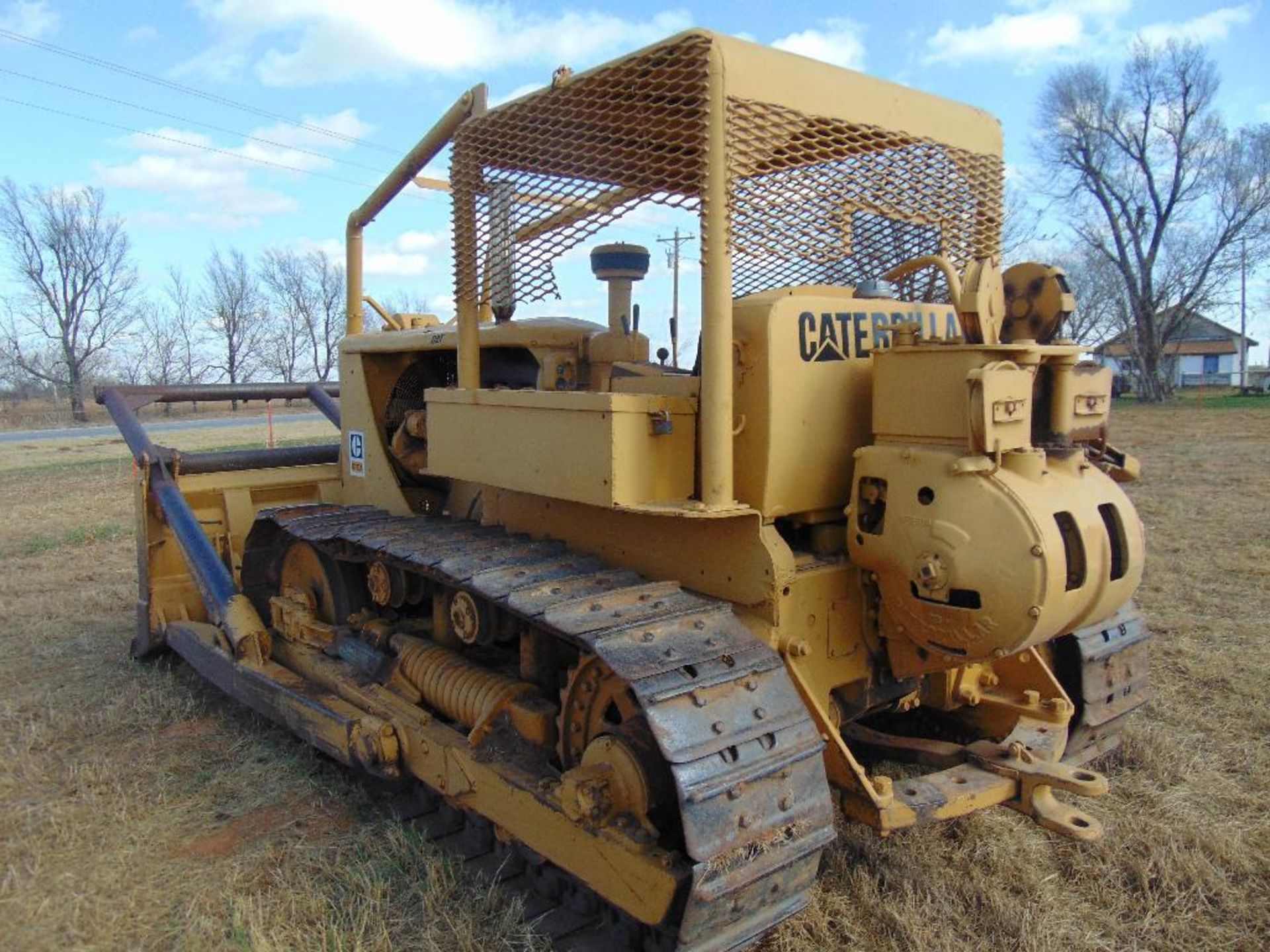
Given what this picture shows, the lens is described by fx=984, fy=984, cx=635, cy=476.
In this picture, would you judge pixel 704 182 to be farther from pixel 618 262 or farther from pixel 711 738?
pixel 711 738

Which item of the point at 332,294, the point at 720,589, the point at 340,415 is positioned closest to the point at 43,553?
the point at 340,415

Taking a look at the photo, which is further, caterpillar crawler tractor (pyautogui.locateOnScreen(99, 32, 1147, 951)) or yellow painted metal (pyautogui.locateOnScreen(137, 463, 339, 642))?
yellow painted metal (pyautogui.locateOnScreen(137, 463, 339, 642))

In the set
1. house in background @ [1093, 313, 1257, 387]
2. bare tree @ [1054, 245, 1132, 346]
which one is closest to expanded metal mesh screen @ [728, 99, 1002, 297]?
bare tree @ [1054, 245, 1132, 346]

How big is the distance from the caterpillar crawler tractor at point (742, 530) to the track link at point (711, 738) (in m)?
0.01

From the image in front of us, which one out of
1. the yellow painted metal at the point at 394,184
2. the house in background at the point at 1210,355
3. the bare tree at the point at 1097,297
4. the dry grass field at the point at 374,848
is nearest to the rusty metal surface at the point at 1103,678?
the dry grass field at the point at 374,848

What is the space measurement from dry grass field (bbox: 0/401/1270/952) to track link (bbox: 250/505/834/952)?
0.58m

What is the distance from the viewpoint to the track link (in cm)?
252

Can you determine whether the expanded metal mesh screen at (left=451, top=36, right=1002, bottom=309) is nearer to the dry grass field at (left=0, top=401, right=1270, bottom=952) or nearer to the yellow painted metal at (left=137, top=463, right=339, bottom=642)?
the dry grass field at (left=0, top=401, right=1270, bottom=952)

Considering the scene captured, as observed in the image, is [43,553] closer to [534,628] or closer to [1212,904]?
[534,628]

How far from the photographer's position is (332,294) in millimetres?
51031

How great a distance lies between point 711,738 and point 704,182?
159 cm

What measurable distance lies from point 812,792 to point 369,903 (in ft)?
5.37

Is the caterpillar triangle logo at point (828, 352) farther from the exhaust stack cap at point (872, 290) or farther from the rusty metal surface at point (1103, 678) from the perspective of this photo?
the rusty metal surface at point (1103, 678)

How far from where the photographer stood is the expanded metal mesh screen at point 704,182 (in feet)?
9.75
